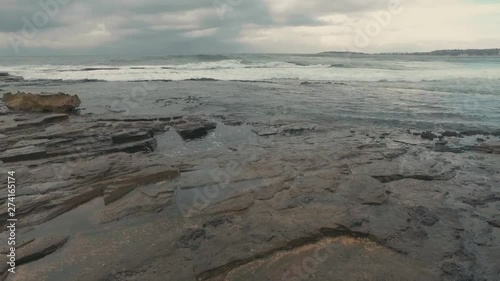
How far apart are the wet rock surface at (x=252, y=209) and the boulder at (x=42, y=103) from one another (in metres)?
4.65

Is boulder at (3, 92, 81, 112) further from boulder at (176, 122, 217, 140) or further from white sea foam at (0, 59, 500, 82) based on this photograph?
white sea foam at (0, 59, 500, 82)

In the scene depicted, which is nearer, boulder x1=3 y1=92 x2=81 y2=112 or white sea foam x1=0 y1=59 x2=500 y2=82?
boulder x1=3 y1=92 x2=81 y2=112

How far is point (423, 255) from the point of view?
414 cm

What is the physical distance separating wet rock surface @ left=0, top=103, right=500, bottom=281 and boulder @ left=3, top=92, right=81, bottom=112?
4650mm

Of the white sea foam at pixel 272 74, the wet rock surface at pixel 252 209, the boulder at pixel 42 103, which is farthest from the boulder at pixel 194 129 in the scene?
the white sea foam at pixel 272 74

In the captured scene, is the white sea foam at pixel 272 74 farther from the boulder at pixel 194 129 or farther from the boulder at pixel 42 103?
the boulder at pixel 194 129

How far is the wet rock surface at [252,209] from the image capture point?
394cm

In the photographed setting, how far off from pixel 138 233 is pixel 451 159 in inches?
276

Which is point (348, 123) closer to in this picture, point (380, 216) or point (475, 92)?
point (380, 216)

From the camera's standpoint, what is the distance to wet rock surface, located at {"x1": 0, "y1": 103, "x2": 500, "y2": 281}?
394 centimetres

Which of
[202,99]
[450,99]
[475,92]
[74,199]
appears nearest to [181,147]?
[74,199]

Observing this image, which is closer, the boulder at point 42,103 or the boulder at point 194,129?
the boulder at point 194,129

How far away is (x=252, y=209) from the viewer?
5289 millimetres

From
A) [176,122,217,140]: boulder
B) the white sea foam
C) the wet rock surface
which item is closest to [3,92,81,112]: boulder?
the wet rock surface
